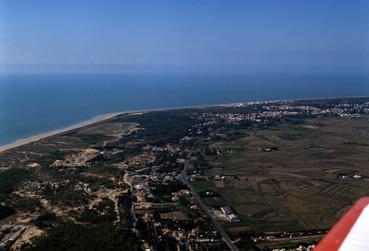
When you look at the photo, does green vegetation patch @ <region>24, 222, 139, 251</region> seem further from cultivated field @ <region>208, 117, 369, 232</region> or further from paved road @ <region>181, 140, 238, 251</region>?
cultivated field @ <region>208, 117, 369, 232</region>

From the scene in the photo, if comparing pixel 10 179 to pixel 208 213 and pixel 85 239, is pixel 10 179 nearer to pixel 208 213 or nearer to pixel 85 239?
pixel 85 239

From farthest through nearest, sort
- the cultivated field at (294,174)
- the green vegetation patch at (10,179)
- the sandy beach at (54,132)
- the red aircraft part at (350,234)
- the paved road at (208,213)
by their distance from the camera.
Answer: the sandy beach at (54,132) < the green vegetation patch at (10,179) < the cultivated field at (294,174) < the paved road at (208,213) < the red aircraft part at (350,234)

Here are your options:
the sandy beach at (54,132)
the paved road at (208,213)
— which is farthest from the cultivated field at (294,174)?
the sandy beach at (54,132)

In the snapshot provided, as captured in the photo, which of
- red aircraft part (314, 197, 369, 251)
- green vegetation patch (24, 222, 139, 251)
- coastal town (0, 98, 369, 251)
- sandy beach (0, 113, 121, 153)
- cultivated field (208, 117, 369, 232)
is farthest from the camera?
sandy beach (0, 113, 121, 153)

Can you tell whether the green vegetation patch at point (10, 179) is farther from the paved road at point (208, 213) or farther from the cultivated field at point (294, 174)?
the cultivated field at point (294, 174)

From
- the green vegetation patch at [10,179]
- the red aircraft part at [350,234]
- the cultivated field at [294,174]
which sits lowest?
the green vegetation patch at [10,179]

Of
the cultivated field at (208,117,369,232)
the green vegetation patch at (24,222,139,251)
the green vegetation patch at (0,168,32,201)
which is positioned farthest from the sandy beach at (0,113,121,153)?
the green vegetation patch at (24,222,139,251)
